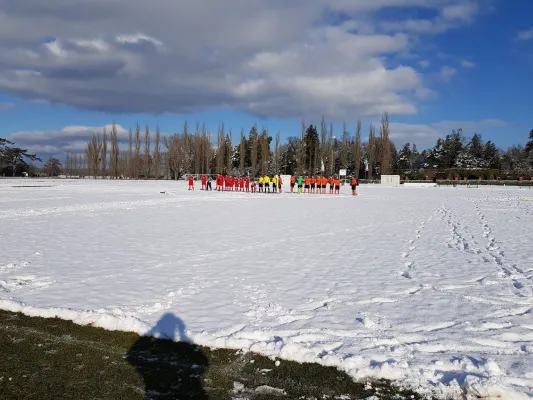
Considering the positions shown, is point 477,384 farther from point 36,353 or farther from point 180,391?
point 36,353

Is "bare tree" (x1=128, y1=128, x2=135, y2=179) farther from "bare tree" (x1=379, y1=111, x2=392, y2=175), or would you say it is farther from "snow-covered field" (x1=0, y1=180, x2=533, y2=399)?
"snow-covered field" (x1=0, y1=180, x2=533, y2=399)

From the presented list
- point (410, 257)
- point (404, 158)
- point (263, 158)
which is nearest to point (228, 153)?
point (263, 158)

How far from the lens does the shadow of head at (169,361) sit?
404cm

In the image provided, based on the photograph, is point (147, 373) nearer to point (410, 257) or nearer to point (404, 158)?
point (410, 257)

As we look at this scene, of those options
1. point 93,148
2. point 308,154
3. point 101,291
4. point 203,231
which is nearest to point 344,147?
point 308,154

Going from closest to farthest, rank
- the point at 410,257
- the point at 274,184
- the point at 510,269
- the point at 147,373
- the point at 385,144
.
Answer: the point at 147,373 < the point at 510,269 < the point at 410,257 < the point at 274,184 < the point at 385,144

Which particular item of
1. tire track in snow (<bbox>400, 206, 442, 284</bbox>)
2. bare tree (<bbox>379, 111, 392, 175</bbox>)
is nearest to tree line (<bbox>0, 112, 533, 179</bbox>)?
bare tree (<bbox>379, 111, 392, 175</bbox>)

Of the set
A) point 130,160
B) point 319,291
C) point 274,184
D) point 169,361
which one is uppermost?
point 130,160

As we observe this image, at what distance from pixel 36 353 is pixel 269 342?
100 inches

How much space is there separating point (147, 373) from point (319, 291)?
3434 millimetres

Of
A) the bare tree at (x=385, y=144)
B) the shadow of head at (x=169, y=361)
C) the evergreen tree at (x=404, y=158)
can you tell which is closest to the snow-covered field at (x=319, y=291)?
the shadow of head at (x=169, y=361)

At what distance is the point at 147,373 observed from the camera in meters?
4.38

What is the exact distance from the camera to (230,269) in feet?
28.2

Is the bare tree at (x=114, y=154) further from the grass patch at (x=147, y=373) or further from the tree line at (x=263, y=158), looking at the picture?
the grass patch at (x=147, y=373)
